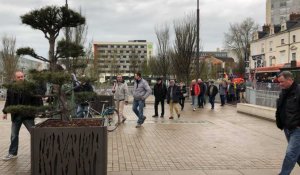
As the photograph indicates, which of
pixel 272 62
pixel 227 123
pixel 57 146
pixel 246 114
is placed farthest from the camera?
pixel 272 62

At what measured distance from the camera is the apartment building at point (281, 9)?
304 ft

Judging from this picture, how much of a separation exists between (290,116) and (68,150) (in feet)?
10.6

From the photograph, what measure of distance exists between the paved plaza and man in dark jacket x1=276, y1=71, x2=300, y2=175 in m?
0.88

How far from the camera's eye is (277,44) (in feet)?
210

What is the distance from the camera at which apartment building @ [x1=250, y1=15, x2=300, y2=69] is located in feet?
190

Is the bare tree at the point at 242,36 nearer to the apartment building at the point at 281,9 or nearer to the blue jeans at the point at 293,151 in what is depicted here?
the apartment building at the point at 281,9

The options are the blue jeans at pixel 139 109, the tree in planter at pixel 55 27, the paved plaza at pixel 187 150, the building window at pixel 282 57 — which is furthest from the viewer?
the building window at pixel 282 57

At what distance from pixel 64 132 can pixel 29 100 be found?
7.18ft

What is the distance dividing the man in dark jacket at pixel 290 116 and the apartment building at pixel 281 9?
8985 cm

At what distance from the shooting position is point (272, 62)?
211 ft

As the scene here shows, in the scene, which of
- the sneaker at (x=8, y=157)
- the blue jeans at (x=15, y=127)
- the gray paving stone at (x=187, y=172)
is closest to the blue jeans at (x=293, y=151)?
the gray paving stone at (x=187, y=172)

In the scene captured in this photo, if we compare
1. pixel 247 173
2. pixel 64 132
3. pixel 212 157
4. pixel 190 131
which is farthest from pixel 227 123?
pixel 64 132

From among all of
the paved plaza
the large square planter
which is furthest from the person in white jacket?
the large square planter

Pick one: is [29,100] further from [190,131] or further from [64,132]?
[190,131]
